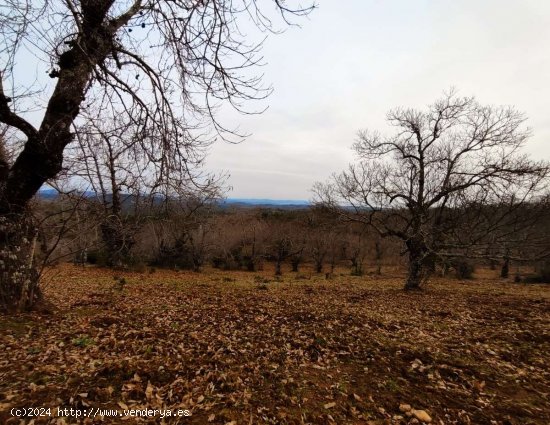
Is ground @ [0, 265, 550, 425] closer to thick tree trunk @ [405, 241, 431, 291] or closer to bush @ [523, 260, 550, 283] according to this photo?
thick tree trunk @ [405, 241, 431, 291]

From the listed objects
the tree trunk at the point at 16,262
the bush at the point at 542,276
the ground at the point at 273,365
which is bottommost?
the bush at the point at 542,276

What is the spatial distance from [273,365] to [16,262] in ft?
15.0

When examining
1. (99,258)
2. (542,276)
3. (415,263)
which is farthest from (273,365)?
(542,276)

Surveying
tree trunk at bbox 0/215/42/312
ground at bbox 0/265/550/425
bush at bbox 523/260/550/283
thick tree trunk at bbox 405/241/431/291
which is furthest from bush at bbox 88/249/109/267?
bush at bbox 523/260/550/283

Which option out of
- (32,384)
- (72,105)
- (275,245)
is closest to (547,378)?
(32,384)

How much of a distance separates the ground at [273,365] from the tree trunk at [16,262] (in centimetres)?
42

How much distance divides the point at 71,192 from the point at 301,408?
503 centimetres

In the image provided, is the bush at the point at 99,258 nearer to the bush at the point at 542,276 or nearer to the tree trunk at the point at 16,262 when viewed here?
the tree trunk at the point at 16,262

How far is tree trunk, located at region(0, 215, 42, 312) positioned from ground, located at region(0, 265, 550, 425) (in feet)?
1.39

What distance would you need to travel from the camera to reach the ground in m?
3.41

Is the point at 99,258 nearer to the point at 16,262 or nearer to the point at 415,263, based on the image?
the point at 16,262

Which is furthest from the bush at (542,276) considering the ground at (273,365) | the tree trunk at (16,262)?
the tree trunk at (16,262)

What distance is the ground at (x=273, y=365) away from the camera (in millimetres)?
3412

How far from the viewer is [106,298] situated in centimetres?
821
